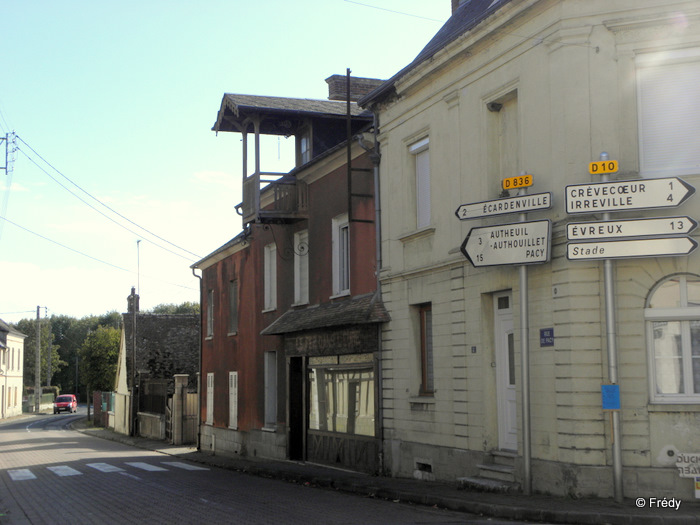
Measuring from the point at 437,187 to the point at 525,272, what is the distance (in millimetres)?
3797

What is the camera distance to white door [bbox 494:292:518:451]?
1310cm

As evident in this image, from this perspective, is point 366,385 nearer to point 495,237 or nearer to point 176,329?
point 495,237

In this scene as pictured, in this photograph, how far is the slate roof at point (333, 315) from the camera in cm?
1691

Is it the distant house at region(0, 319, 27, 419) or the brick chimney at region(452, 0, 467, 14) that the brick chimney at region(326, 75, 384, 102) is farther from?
the distant house at region(0, 319, 27, 419)

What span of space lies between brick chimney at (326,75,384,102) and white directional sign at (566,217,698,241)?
14216 millimetres

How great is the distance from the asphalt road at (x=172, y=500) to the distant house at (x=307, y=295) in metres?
2.38

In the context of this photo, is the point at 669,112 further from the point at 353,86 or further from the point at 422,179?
the point at 353,86

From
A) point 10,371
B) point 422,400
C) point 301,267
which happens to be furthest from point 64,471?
point 10,371

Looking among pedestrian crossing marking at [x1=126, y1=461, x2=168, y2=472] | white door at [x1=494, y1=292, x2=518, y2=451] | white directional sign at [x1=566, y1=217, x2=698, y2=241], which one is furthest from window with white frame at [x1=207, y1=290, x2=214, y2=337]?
white directional sign at [x1=566, y1=217, x2=698, y2=241]

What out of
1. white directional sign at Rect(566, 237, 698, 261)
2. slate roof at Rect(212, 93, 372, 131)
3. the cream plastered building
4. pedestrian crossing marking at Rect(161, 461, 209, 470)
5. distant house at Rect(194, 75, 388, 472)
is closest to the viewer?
white directional sign at Rect(566, 237, 698, 261)

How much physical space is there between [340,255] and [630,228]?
9846mm

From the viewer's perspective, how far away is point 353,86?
2473 cm

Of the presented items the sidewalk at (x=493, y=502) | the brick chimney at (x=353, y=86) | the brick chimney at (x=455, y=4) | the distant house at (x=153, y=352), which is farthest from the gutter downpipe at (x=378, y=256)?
the distant house at (x=153, y=352)

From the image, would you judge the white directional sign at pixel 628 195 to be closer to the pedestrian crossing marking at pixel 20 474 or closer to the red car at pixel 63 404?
the pedestrian crossing marking at pixel 20 474
